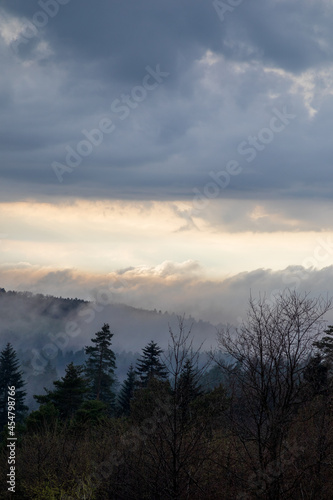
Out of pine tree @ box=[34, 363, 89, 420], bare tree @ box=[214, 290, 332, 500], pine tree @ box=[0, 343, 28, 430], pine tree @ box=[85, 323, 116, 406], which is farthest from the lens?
pine tree @ box=[0, 343, 28, 430]

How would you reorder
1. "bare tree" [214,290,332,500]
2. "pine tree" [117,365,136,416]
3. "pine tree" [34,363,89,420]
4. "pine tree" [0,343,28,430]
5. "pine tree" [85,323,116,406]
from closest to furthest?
"bare tree" [214,290,332,500] < "pine tree" [34,363,89,420] < "pine tree" [117,365,136,416] < "pine tree" [85,323,116,406] < "pine tree" [0,343,28,430]

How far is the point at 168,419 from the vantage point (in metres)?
15.0

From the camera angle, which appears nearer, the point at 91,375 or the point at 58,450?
the point at 58,450

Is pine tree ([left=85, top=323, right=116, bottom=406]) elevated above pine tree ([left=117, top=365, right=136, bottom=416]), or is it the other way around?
pine tree ([left=85, top=323, right=116, bottom=406])

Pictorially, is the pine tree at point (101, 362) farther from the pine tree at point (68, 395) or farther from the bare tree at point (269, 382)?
the bare tree at point (269, 382)

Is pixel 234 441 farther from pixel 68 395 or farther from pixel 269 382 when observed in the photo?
pixel 68 395

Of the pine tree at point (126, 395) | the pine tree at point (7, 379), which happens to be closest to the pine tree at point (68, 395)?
the pine tree at point (126, 395)

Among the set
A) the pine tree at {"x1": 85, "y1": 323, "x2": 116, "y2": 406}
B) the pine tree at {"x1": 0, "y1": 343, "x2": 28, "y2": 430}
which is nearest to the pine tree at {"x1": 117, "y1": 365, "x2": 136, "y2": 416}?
the pine tree at {"x1": 85, "y1": 323, "x2": 116, "y2": 406}

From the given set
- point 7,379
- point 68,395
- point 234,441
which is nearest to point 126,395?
point 68,395

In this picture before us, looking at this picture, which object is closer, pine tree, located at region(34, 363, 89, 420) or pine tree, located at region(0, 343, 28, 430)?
pine tree, located at region(34, 363, 89, 420)

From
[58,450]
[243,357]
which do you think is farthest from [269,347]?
[58,450]

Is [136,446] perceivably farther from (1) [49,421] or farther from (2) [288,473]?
(1) [49,421]

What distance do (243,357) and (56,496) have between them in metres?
10.6

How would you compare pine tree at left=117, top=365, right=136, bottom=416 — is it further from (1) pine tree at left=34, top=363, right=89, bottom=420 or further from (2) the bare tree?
(2) the bare tree
